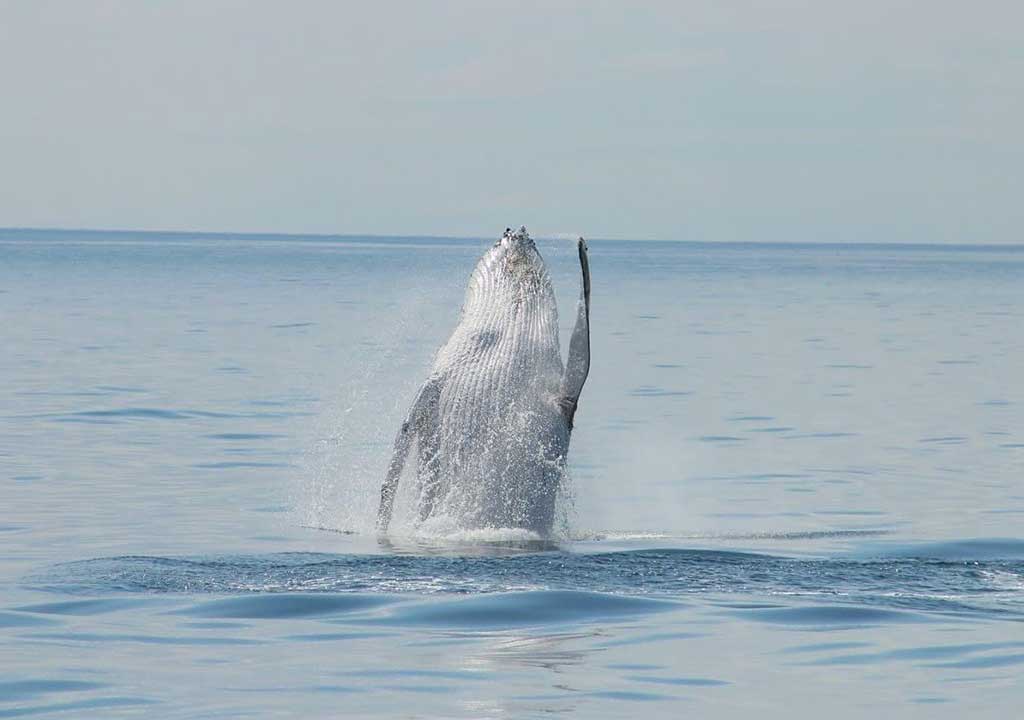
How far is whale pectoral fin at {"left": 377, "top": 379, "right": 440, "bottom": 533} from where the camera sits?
44.6 feet

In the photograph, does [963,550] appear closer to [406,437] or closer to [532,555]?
[532,555]

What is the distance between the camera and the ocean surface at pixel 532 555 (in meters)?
9.50

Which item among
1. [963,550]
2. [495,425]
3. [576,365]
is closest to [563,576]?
[495,425]

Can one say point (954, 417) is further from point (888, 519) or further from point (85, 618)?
point (85, 618)

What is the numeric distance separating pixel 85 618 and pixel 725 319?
4670cm

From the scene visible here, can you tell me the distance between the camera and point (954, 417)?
26.1 metres

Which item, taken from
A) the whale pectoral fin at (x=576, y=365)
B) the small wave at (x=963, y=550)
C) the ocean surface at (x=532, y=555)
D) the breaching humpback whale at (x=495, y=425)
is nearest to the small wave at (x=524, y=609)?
the ocean surface at (x=532, y=555)

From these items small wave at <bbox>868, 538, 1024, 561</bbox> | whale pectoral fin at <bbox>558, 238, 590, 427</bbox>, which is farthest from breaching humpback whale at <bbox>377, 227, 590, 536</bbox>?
small wave at <bbox>868, 538, 1024, 561</bbox>

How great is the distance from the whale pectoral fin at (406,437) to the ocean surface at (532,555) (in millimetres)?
228

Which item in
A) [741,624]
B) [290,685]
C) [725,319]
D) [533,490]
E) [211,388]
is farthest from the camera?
[725,319]

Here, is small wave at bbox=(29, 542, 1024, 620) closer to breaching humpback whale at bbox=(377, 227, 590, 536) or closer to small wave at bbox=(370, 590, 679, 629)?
small wave at bbox=(370, 590, 679, 629)

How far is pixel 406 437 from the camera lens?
13648mm

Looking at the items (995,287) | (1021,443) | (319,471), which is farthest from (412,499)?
(995,287)

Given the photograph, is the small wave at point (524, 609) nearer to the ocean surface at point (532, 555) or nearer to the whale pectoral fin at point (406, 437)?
the ocean surface at point (532, 555)
